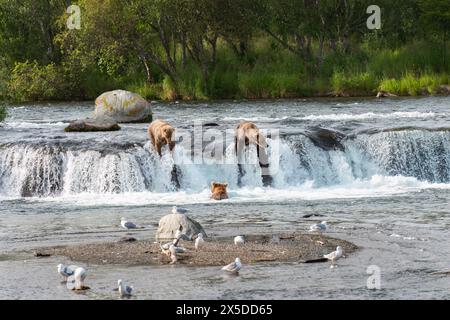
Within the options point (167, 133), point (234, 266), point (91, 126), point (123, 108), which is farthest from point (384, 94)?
point (234, 266)

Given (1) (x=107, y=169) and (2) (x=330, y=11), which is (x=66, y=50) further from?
(1) (x=107, y=169)

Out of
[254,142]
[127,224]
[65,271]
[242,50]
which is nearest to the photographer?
[65,271]

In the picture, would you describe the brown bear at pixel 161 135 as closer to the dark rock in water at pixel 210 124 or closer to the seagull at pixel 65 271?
the dark rock in water at pixel 210 124

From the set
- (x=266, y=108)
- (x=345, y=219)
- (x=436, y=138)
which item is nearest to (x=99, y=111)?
(x=266, y=108)

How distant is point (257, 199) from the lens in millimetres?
28516

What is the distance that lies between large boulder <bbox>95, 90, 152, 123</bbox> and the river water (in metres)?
1.44

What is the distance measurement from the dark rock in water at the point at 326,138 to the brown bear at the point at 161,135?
4414 mm

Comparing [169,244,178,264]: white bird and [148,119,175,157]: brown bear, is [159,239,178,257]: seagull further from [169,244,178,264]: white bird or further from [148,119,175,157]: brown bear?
[148,119,175,157]: brown bear

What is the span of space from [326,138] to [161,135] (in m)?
5.29

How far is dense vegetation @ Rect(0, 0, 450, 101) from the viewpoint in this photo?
61.8 m

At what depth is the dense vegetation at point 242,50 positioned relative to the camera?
61812mm

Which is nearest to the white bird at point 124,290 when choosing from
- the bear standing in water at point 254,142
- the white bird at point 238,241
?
the white bird at point 238,241

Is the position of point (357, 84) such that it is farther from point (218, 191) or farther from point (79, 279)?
point (79, 279)

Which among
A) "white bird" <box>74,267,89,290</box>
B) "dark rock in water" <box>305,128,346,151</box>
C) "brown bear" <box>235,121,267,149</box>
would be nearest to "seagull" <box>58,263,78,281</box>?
"white bird" <box>74,267,89,290</box>
